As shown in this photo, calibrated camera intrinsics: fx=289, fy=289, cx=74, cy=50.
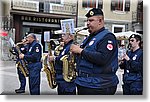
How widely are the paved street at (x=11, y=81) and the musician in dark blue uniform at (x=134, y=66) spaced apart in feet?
0.28

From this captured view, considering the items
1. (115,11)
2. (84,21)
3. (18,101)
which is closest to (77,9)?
(84,21)

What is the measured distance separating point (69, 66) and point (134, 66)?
64 cm

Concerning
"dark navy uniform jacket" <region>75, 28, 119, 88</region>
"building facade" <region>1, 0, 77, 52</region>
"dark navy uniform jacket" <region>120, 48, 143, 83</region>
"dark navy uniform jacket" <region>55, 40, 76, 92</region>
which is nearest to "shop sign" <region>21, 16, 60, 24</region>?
"building facade" <region>1, 0, 77, 52</region>

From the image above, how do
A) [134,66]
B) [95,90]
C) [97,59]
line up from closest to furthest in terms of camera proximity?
[97,59]
[95,90]
[134,66]

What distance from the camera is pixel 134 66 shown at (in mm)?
2818

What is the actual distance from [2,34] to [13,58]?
0.82ft

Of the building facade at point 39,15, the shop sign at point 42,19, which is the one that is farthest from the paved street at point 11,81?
the shop sign at point 42,19

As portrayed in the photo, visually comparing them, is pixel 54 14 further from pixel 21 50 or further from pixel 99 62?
pixel 99 62

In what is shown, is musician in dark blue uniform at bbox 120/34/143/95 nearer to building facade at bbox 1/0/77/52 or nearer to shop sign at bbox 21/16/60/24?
building facade at bbox 1/0/77/52

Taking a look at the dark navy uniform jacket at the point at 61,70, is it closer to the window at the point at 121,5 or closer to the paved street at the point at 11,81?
the paved street at the point at 11,81

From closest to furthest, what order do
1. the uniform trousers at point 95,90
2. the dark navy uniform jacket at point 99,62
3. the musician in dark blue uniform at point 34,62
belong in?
the dark navy uniform jacket at point 99,62 < the uniform trousers at point 95,90 < the musician in dark blue uniform at point 34,62

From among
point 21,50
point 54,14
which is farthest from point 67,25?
point 21,50

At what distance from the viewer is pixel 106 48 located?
2.57 m

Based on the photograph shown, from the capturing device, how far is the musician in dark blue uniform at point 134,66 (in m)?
2.81
